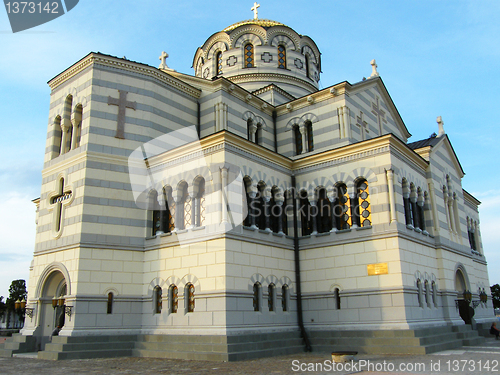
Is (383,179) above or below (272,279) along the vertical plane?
above

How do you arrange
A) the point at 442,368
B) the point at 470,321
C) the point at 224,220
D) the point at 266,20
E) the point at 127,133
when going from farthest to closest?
the point at 266,20 < the point at 470,321 < the point at 127,133 < the point at 224,220 < the point at 442,368

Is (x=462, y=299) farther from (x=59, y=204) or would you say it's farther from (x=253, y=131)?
(x=59, y=204)

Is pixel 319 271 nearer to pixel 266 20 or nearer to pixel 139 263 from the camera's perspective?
pixel 139 263

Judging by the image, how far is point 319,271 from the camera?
20.1 m

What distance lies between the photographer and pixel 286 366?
14.5 metres

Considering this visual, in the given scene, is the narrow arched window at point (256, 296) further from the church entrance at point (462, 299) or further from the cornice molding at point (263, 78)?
the cornice molding at point (263, 78)

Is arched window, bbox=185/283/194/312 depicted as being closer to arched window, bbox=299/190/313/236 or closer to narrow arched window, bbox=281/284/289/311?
narrow arched window, bbox=281/284/289/311

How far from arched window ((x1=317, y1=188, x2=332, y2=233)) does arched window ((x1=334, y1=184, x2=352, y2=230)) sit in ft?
1.38

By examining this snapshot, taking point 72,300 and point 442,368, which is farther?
point 72,300

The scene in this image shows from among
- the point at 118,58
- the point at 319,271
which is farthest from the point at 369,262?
the point at 118,58

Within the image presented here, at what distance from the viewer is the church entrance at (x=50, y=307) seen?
2003 centimetres

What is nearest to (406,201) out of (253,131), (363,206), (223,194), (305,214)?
(363,206)

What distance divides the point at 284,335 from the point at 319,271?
3.23 meters

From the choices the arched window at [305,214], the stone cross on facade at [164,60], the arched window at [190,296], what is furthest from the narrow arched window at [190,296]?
the stone cross on facade at [164,60]
